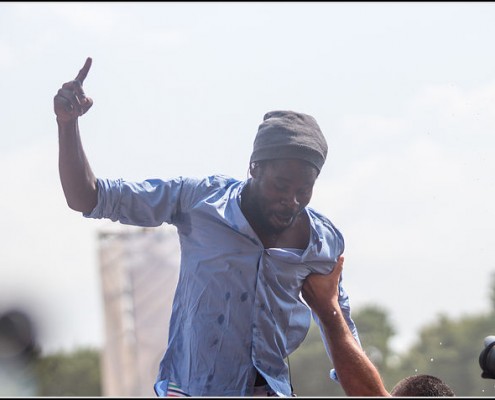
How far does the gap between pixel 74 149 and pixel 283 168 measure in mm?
849

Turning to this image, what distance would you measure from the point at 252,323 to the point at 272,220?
17.1 inches

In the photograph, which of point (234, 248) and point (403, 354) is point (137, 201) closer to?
point (234, 248)

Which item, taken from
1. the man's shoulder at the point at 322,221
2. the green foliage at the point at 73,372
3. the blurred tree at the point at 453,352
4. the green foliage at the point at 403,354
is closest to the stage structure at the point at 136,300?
the man's shoulder at the point at 322,221

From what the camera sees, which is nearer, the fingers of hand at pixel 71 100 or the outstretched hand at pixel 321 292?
the fingers of hand at pixel 71 100

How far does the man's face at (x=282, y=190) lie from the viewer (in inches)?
180

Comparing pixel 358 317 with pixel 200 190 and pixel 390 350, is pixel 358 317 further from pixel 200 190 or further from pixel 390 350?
pixel 200 190

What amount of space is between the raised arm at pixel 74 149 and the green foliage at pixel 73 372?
39.0 m

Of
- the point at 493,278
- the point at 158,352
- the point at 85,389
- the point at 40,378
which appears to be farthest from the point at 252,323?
the point at 85,389

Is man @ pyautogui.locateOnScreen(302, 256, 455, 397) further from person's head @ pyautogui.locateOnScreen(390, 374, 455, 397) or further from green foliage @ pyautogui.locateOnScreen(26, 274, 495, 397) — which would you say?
green foliage @ pyautogui.locateOnScreen(26, 274, 495, 397)

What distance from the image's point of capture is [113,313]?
18.0 metres

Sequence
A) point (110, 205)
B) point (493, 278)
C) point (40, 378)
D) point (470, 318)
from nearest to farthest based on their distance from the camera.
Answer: point (110, 205) → point (493, 278) → point (470, 318) → point (40, 378)

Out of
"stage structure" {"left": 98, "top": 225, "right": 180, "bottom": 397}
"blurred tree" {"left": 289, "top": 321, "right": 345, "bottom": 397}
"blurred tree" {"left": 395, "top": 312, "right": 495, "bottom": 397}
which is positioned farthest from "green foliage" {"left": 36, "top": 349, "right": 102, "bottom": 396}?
"stage structure" {"left": 98, "top": 225, "right": 180, "bottom": 397}

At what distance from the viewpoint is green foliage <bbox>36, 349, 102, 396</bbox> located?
143 feet

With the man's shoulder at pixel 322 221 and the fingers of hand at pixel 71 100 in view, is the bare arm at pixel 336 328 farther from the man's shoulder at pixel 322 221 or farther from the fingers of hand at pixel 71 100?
the fingers of hand at pixel 71 100
